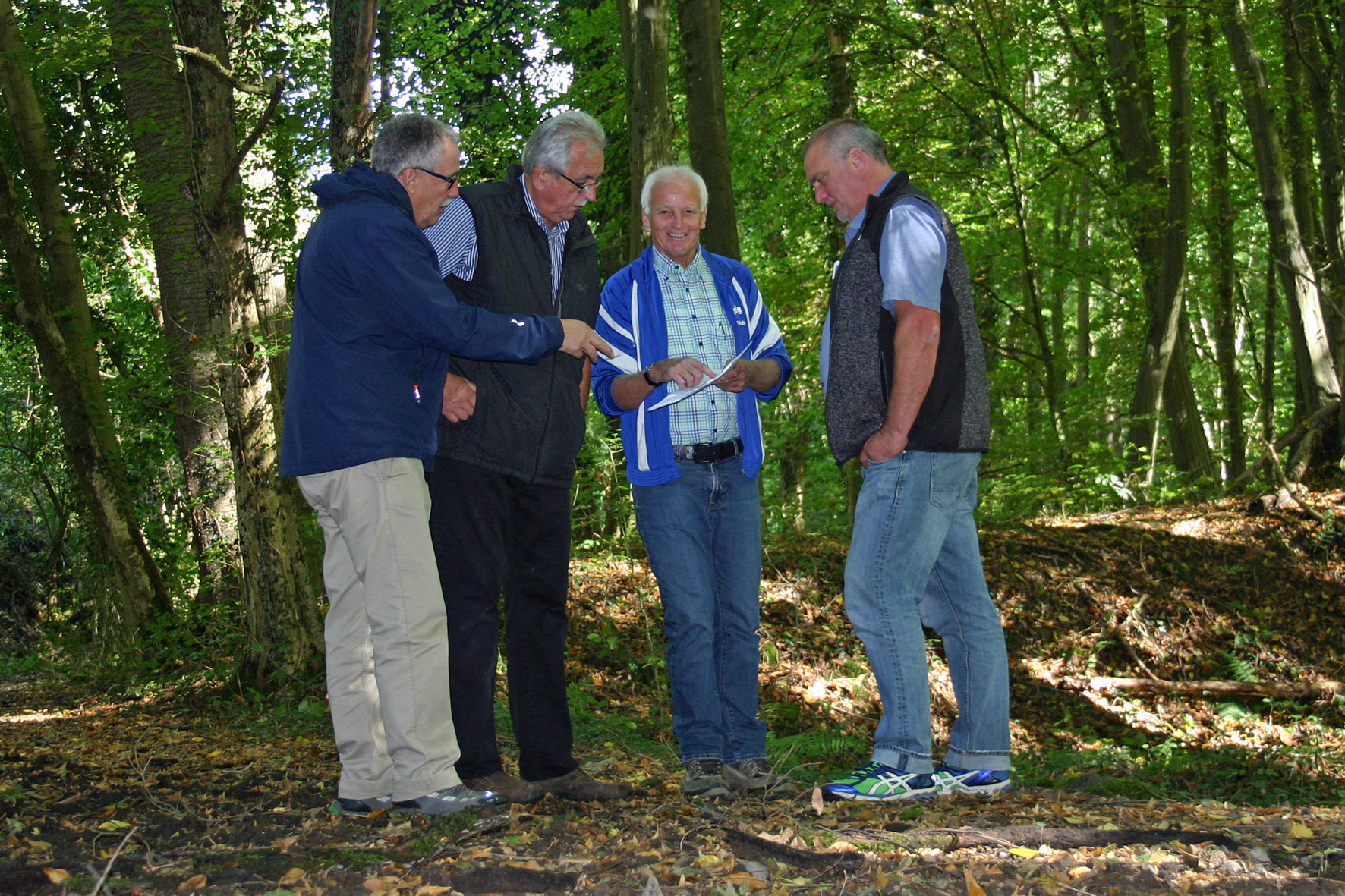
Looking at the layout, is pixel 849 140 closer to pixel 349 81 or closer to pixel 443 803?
pixel 443 803

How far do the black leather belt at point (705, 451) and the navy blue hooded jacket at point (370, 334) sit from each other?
82 cm

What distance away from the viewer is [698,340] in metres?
4.37

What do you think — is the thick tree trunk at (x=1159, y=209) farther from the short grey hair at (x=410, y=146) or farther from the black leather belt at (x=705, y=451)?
the short grey hair at (x=410, y=146)

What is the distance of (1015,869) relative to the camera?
281cm

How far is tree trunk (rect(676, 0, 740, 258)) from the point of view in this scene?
7.35 m

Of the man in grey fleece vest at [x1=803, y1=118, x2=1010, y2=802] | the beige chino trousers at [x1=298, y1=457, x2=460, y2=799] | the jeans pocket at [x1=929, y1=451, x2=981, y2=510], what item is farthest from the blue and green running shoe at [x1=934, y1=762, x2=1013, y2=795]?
the beige chino trousers at [x1=298, y1=457, x2=460, y2=799]

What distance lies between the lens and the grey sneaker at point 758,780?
4.04 metres

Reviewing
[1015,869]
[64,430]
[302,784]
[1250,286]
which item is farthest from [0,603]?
[1250,286]

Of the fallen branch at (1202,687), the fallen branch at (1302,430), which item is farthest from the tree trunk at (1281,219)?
the fallen branch at (1202,687)

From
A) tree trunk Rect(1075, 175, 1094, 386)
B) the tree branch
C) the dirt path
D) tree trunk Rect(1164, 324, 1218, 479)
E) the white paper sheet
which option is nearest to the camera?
the dirt path

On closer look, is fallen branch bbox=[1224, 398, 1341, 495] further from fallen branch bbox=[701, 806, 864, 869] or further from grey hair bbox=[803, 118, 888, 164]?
fallen branch bbox=[701, 806, 864, 869]

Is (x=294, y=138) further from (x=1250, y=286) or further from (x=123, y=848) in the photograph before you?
(x=1250, y=286)

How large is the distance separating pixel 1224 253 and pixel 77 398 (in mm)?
14313

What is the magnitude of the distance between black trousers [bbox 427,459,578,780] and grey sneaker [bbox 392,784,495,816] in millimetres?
258
